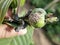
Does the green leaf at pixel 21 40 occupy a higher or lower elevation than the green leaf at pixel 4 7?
lower

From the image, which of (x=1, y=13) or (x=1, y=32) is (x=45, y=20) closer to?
(x=1, y=13)

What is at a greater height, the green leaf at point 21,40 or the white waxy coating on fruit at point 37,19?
the white waxy coating on fruit at point 37,19

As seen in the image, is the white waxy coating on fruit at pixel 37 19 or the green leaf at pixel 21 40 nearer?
the white waxy coating on fruit at pixel 37 19

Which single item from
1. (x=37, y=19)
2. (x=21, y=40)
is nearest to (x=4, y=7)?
(x=37, y=19)

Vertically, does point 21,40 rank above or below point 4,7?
below

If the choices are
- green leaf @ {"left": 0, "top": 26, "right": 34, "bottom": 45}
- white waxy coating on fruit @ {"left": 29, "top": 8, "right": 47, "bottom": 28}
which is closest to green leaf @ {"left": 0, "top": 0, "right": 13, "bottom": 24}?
white waxy coating on fruit @ {"left": 29, "top": 8, "right": 47, "bottom": 28}

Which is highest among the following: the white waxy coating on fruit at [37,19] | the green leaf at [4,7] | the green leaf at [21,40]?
the green leaf at [4,7]

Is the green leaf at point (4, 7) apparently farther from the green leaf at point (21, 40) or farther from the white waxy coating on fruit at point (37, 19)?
the green leaf at point (21, 40)

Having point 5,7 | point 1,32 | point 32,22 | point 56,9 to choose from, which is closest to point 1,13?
point 5,7

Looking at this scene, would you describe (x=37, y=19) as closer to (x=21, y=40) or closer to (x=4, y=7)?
(x=4, y=7)

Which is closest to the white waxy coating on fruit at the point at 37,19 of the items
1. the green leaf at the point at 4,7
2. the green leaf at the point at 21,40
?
the green leaf at the point at 4,7

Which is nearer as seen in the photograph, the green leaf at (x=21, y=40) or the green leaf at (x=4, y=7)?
the green leaf at (x=4, y=7)

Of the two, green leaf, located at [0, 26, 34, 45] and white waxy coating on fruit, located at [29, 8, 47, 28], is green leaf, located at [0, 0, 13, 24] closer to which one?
white waxy coating on fruit, located at [29, 8, 47, 28]
